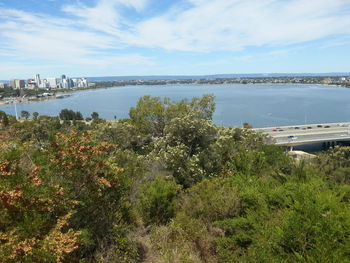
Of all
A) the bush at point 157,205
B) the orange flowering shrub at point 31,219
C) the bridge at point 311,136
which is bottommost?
the bridge at point 311,136

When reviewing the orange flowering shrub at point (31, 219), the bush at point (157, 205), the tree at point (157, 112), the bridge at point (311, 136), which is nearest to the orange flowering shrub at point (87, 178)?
the orange flowering shrub at point (31, 219)

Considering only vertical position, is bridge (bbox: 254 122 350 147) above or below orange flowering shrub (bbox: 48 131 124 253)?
below

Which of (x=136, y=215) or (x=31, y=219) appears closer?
(x=31, y=219)

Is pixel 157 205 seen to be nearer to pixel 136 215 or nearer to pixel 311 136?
pixel 136 215

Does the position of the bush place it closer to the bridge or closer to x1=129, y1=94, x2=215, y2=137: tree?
x1=129, y1=94, x2=215, y2=137: tree

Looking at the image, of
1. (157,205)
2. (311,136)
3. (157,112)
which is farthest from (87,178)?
(311,136)

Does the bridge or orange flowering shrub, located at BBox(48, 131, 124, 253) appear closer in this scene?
orange flowering shrub, located at BBox(48, 131, 124, 253)

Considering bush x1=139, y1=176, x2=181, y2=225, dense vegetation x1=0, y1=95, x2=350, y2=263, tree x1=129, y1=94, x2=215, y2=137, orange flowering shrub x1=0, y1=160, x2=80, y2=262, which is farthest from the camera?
tree x1=129, y1=94, x2=215, y2=137

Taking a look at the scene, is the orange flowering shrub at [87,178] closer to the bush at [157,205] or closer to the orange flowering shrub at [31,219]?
the orange flowering shrub at [31,219]

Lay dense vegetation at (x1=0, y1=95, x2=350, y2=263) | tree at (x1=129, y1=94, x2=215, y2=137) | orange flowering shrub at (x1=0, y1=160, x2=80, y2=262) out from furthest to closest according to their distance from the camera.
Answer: tree at (x1=129, y1=94, x2=215, y2=137) < dense vegetation at (x1=0, y1=95, x2=350, y2=263) < orange flowering shrub at (x1=0, y1=160, x2=80, y2=262)

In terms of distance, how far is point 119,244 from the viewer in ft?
18.8

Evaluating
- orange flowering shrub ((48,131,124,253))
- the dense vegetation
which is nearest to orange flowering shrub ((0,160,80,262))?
the dense vegetation

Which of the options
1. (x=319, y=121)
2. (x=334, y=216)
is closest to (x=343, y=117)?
(x=319, y=121)

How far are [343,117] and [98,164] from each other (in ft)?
266
